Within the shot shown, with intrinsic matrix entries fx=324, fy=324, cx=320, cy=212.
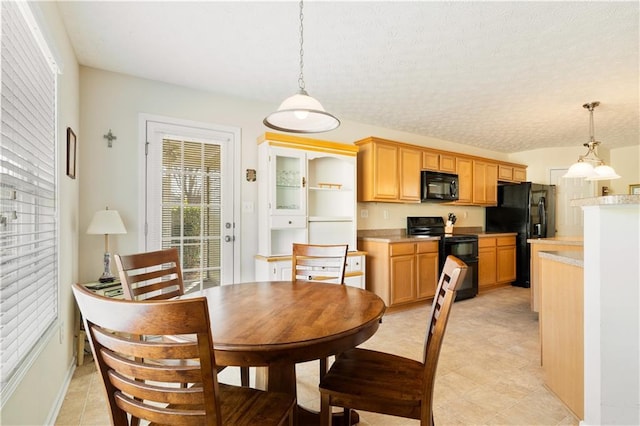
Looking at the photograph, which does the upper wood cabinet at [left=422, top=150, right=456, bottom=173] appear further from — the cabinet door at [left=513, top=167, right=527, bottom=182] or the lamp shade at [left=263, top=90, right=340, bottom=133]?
the lamp shade at [left=263, top=90, right=340, bottom=133]

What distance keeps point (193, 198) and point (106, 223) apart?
84cm

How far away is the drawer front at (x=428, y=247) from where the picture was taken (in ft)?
13.8

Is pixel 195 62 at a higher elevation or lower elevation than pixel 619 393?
higher

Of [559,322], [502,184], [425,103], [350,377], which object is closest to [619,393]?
[559,322]

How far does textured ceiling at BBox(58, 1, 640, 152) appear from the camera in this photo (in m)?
2.04

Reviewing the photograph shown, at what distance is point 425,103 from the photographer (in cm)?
364

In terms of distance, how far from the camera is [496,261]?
5.23 m

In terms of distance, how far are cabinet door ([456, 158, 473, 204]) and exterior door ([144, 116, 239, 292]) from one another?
11.5 feet

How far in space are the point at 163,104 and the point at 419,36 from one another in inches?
94.4

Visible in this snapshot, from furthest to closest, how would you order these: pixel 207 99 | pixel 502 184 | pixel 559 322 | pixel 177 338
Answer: pixel 502 184, pixel 207 99, pixel 559 322, pixel 177 338

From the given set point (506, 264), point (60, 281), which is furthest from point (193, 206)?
point (506, 264)

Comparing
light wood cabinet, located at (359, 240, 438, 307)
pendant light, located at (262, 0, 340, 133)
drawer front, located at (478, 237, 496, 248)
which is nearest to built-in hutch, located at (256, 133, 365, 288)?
light wood cabinet, located at (359, 240, 438, 307)

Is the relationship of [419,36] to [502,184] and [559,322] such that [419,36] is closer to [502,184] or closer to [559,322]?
[559,322]

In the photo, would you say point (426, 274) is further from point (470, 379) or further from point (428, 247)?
point (470, 379)
